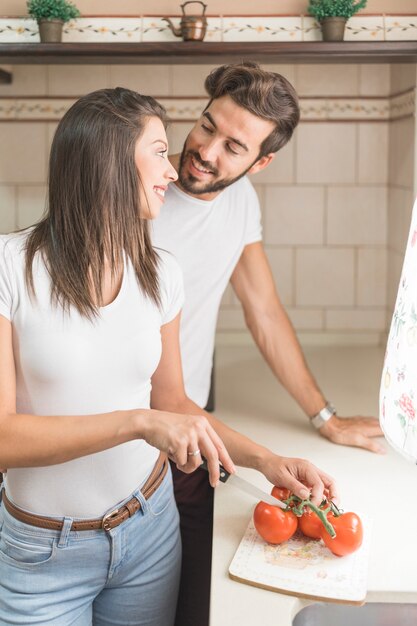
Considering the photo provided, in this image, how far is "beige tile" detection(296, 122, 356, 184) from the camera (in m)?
2.36

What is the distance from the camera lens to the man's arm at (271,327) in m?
1.75

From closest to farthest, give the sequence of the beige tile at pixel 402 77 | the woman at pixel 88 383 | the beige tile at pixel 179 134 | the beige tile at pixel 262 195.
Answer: the woman at pixel 88 383, the beige tile at pixel 402 77, the beige tile at pixel 179 134, the beige tile at pixel 262 195

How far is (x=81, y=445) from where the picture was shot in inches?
41.4

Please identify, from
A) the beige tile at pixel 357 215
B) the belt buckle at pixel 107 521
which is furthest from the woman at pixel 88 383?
the beige tile at pixel 357 215

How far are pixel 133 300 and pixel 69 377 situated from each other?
0.16 metres

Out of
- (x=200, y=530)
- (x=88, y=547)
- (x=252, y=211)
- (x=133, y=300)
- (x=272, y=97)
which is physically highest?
(x=272, y=97)

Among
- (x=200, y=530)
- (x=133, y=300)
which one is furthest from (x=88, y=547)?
(x=200, y=530)

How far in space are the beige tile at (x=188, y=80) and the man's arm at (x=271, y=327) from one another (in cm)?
72

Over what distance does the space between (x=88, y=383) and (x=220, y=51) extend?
927 millimetres

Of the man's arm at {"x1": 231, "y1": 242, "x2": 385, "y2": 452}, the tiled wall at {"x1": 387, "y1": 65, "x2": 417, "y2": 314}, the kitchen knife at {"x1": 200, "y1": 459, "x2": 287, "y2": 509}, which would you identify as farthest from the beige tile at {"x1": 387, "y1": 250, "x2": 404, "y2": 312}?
the kitchen knife at {"x1": 200, "y1": 459, "x2": 287, "y2": 509}

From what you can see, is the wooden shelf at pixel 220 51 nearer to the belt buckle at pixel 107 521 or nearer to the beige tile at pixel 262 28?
the beige tile at pixel 262 28

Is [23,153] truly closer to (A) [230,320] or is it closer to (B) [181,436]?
(A) [230,320]

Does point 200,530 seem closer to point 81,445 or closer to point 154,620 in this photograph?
point 154,620

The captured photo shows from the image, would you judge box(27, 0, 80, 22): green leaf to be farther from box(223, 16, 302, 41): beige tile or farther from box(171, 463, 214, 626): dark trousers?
box(171, 463, 214, 626): dark trousers
